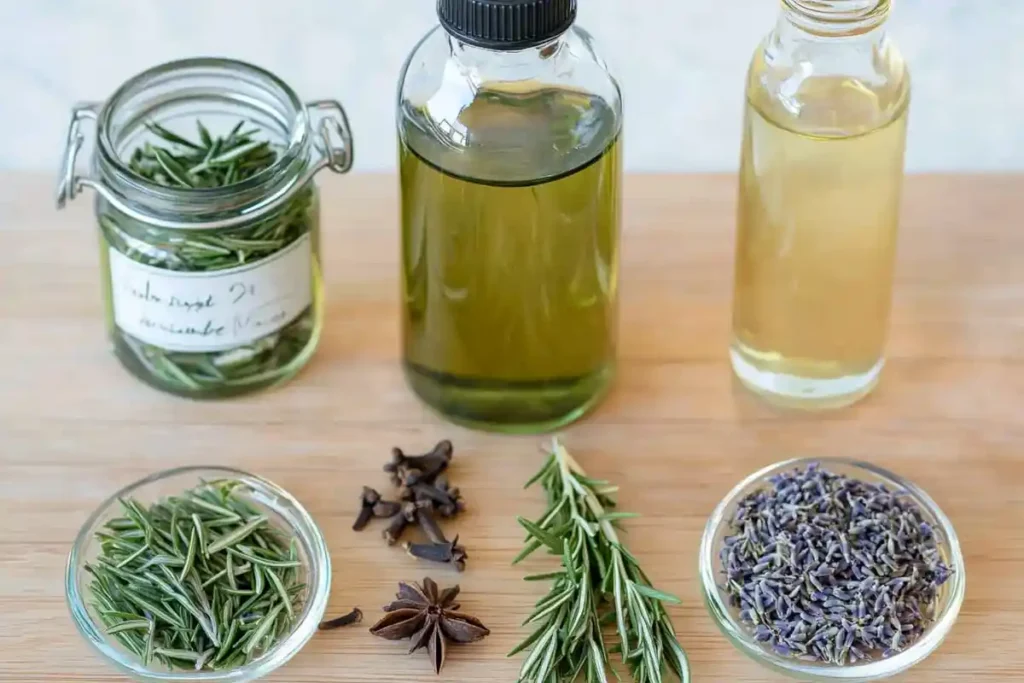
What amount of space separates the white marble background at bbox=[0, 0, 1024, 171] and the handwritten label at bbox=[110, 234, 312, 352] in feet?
1.13

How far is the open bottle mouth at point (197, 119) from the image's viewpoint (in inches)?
40.0

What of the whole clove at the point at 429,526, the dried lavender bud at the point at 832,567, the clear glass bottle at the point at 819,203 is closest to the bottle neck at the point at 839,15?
the clear glass bottle at the point at 819,203

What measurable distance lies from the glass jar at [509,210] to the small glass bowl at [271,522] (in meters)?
0.15

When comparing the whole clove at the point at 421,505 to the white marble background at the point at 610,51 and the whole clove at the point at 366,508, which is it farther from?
the white marble background at the point at 610,51

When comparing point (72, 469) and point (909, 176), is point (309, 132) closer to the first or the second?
point (72, 469)

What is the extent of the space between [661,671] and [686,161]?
62cm

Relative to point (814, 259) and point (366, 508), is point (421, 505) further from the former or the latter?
point (814, 259)

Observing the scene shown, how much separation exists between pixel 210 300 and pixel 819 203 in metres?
0.42

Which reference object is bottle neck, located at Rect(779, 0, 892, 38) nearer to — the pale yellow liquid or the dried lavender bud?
the pale yellow liquid

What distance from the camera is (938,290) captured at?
1218 millimetres

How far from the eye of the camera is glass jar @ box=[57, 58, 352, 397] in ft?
3.38

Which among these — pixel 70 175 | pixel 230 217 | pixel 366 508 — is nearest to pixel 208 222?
pixel 230 217

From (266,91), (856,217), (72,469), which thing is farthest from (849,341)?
(72,469)

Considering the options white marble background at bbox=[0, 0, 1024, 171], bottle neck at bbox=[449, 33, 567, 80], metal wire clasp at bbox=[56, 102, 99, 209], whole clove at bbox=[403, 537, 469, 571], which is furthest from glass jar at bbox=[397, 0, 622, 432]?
white marble background at bbox=[0, 0, 1024, 171]
